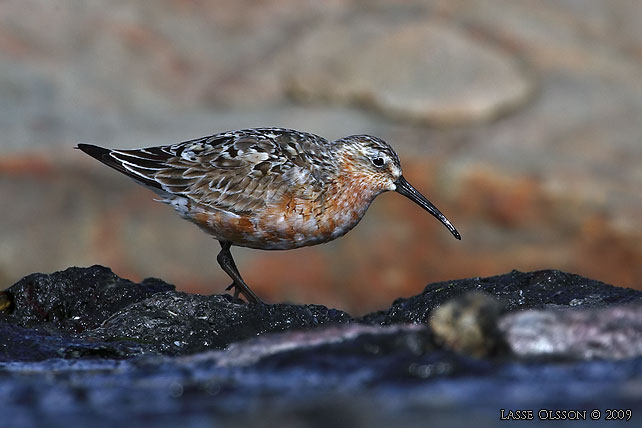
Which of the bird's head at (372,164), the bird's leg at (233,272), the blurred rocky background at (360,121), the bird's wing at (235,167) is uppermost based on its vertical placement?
the blurred rocky background at (360,121)

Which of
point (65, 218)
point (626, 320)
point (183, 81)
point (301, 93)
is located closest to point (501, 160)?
point (301, 93)

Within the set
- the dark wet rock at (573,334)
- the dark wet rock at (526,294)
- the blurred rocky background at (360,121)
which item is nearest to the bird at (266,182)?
the dark wet rock at (526,294)

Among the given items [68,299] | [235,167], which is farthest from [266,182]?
[68,299]

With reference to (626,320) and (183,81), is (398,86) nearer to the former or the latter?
(183,81)

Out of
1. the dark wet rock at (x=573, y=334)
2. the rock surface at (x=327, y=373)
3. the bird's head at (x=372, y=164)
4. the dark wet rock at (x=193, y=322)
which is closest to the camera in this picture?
the rock surface at (x=327, y=373)

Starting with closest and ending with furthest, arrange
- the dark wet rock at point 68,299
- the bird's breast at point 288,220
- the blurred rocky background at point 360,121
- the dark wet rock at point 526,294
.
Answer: the dark wet rock at point 526,294 < the dark wet rock at point 68,299 < the bird's breast at point 288,220 < the blurred rocky background at point 360,121

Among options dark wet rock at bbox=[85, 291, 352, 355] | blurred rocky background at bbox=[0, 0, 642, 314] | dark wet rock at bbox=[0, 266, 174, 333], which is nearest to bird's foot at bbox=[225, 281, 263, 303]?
dark wet rock at bbox=[0, 266, 174, 333]

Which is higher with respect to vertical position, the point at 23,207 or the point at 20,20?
the point at 20,20

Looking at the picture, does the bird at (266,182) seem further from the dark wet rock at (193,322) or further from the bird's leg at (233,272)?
the dark wet rock at (193,322)
